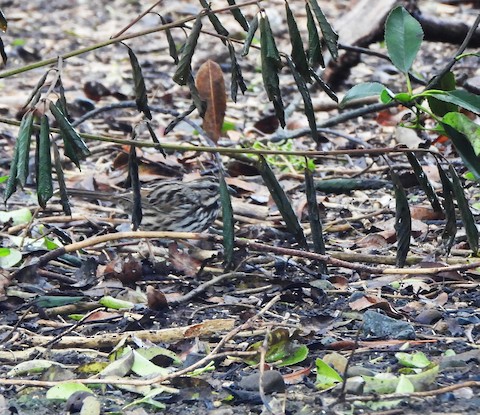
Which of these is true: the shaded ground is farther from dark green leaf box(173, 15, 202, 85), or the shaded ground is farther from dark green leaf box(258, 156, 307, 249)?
dark green leaf box(173, 15, 202, 85)

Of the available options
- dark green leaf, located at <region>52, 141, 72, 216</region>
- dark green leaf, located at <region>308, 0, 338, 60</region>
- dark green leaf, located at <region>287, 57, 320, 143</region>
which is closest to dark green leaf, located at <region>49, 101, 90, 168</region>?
dark green leaf, located at <region>52, 141, 72, 216</region>

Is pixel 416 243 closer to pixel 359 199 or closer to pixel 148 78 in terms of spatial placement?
pixel 359 199

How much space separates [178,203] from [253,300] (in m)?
1.48

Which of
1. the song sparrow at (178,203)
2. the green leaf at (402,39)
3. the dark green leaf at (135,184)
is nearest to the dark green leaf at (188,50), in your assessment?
the dark green leaf at (135,184)

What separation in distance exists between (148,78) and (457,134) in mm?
4838

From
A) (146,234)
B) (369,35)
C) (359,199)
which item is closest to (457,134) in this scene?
(146,234)

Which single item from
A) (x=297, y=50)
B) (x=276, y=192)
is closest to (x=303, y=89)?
(x=297, y=50)

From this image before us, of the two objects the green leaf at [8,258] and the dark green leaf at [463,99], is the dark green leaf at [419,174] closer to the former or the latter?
the dark green leaf at [463,99]

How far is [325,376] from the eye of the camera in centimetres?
280

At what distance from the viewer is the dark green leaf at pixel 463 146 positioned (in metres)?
3.09

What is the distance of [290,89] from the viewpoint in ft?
23.9

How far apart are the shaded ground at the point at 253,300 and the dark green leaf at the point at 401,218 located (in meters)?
0.20

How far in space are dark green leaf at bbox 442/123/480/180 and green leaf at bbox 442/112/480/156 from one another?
0.02 metres

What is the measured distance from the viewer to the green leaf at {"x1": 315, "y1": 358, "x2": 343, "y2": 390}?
2766mm
